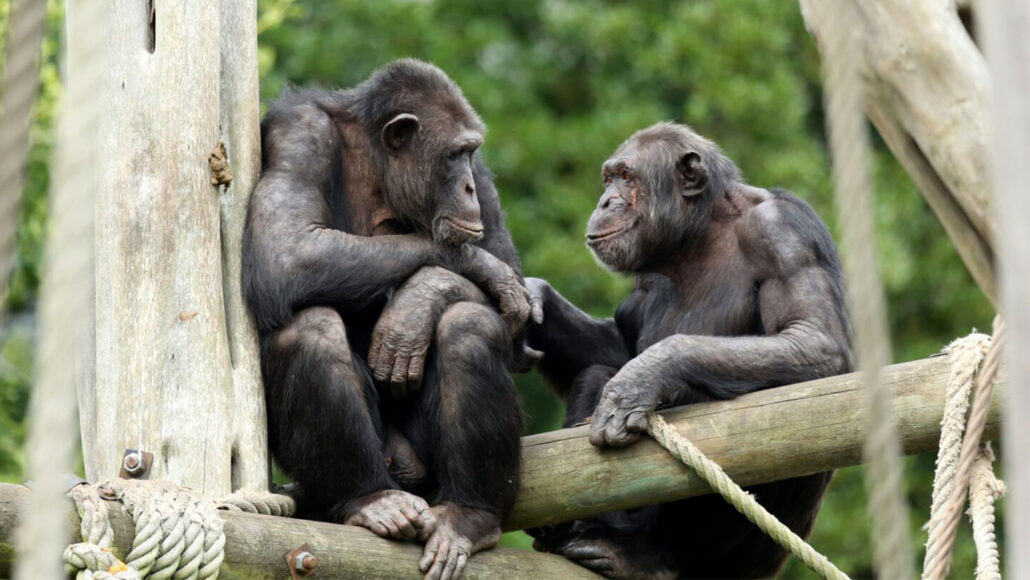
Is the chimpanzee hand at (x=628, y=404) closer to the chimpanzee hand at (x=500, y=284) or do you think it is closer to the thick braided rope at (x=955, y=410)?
the chimpanzee hand at (x=500, y=284)

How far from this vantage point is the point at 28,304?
9977mm

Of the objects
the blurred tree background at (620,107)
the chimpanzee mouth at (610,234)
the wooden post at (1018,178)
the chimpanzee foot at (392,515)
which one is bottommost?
the wooden post at (1018,178)

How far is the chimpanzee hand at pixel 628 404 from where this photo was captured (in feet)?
16.1

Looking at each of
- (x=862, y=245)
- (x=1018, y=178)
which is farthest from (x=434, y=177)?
(x=1018, y=178)

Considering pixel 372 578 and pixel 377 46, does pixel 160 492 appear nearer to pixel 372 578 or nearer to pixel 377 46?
pixel 372 578

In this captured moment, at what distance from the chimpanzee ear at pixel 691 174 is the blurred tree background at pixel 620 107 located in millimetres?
6605

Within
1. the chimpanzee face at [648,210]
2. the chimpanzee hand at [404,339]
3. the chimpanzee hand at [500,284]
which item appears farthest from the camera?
the chimpanzee face at [648,210]

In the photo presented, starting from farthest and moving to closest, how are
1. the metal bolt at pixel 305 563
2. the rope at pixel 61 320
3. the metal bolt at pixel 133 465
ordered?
the metal bolt at pixel 133 465 < the metal bolt at pixel 305 563 < the rope at pixel 61 320

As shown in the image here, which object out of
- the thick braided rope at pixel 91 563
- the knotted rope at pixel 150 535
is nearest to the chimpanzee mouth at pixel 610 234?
the knotted rope at pixel 150 535

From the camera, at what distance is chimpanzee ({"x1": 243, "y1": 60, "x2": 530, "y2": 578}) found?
4785 millimetres

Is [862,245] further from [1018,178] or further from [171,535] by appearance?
[171,535]

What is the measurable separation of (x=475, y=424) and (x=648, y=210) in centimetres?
166

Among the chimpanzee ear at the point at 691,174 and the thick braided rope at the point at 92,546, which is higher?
the chimpanzee ear at the point at 691,174

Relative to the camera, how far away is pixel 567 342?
6180mm
